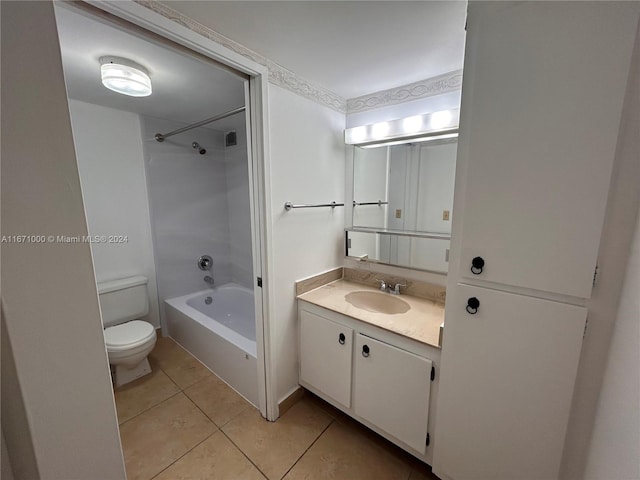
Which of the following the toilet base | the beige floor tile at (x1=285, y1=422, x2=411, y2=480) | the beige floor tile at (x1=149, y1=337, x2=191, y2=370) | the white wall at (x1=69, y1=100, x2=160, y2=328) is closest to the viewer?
the beige floor tile at (x1=285, y1=422, x2=411, y2=480)

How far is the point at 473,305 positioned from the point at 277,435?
1.44 metres

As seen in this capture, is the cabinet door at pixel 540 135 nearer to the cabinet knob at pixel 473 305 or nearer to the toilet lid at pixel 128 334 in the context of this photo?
the cabinet knob at pixel 473 305

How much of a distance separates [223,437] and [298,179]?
5.57 feet

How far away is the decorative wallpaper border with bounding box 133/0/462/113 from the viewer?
1146 millimetres

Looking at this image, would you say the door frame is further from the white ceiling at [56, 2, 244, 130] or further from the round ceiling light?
the round ceiling light

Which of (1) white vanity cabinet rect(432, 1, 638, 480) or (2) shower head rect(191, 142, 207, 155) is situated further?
(2) shower head rect(191, 142, 207, 155)

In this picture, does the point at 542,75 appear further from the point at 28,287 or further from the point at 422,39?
the point at 28,287

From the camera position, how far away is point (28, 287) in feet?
1.05

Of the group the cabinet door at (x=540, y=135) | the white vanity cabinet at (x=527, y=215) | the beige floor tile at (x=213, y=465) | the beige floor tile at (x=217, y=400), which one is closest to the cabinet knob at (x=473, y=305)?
the white vanity cabinet at (x=527, y=215)

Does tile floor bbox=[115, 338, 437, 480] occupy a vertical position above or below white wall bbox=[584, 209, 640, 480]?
below

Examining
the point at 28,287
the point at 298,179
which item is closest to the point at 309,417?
the point at 298,179

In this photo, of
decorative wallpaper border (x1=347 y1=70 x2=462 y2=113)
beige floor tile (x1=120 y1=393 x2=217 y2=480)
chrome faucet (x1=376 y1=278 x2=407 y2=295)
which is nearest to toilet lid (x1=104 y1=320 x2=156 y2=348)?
beige floor tile (x1=120 y1=393 x2=217 y2=480)

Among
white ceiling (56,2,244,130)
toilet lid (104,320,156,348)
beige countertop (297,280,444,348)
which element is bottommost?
toilet lid (104,320,156,348)

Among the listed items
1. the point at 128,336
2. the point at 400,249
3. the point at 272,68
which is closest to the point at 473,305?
the point at 400,249
